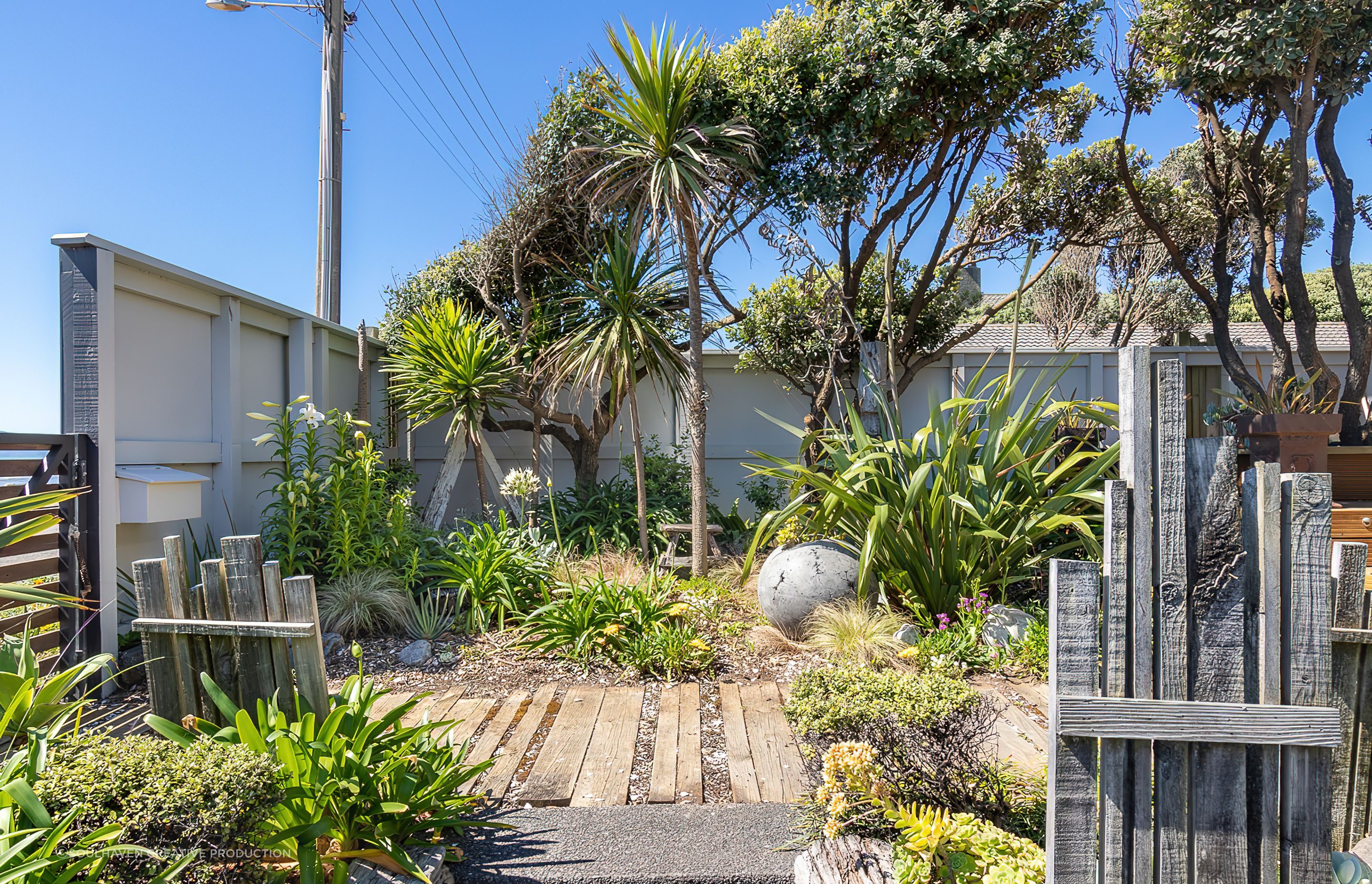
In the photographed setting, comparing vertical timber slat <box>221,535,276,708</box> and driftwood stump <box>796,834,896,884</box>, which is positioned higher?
vertical timber slat <box>221,535,276,708</box>

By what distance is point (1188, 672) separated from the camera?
1311 millimetres

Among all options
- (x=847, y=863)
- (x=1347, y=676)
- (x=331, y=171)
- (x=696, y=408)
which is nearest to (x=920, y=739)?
(x=847, y=863)

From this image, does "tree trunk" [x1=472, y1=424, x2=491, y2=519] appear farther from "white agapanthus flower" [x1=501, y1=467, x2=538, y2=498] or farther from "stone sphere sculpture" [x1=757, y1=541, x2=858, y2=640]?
"stone sphere sculpture" [x1=757, y1=541, x2=858, y2=640]

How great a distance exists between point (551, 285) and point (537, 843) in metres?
5.31

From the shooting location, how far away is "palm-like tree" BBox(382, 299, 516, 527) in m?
5.56

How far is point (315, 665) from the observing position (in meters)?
1.92

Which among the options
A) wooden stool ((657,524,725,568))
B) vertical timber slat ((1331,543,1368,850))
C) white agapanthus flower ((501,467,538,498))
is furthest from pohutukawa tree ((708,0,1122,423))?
vertical timber slat ((1331,543,1368,850))

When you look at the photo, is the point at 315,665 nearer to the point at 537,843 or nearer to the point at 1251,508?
the point at 537,843

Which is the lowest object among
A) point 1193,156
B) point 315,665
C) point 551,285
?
point 315,665

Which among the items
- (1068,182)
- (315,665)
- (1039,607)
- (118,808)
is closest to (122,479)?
(315,665)

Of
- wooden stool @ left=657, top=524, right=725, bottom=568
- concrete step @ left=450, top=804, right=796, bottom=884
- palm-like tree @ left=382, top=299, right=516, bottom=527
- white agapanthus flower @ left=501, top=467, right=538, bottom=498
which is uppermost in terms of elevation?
palm-like tree @ left=382, top=299, right=516, bottom=527

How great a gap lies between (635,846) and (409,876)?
0.60 meters

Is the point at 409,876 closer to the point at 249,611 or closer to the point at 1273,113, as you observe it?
the point at 249,611

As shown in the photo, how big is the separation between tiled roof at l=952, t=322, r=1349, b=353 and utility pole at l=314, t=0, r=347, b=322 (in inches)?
297
